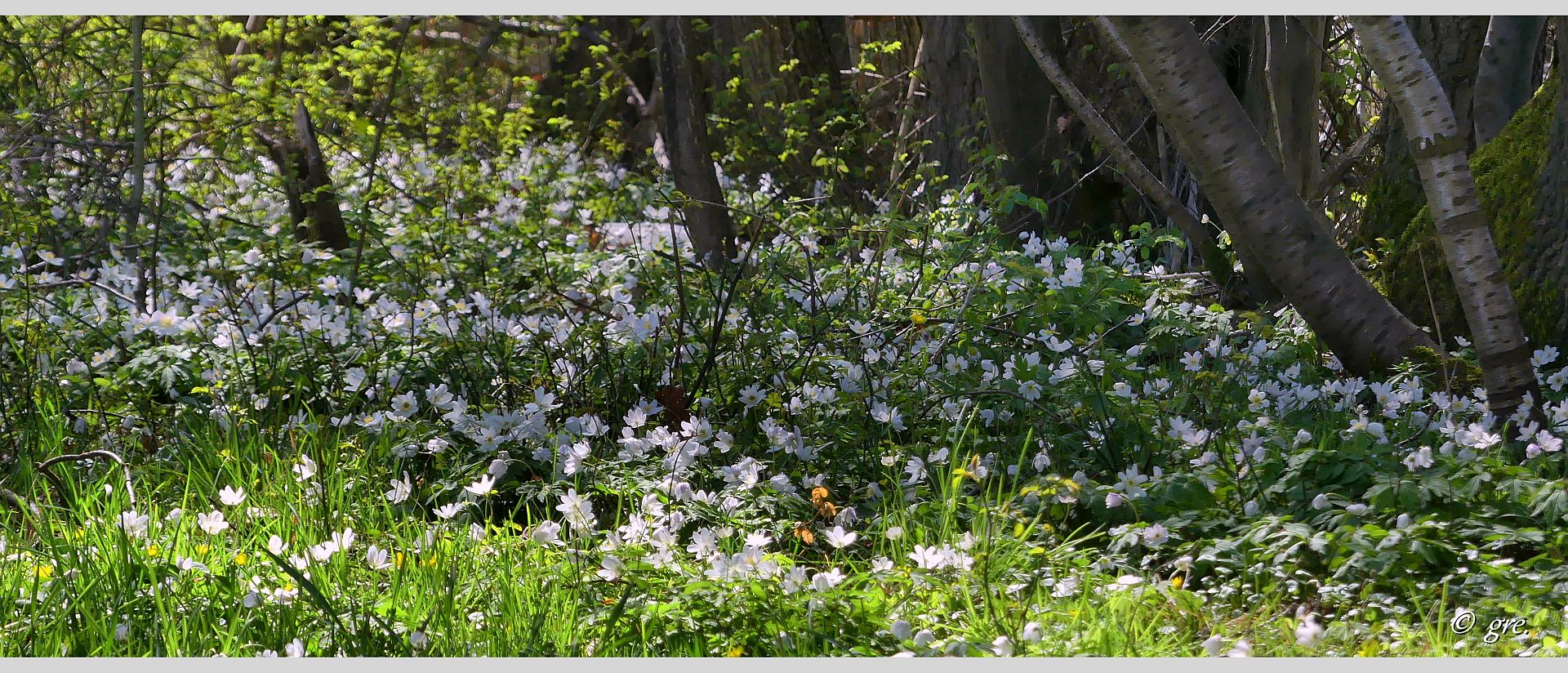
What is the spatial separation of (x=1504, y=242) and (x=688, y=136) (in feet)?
12.2

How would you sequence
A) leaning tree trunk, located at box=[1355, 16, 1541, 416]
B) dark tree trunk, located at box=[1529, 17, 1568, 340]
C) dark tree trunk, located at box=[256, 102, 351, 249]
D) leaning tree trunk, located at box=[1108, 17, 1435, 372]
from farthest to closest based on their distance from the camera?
1. dark tree trunk, located at box=[256, 102, 351, 249]
2. dark tree trunk, located at box=[1529, 17, 1568, 340]
3. leaning tree trunk, located at box=[1108, 17, 1435, 372]
4. leaning tree trunk, located at box=[1355, 16, 1541, 416]

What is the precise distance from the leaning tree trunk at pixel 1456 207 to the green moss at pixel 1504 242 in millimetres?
777

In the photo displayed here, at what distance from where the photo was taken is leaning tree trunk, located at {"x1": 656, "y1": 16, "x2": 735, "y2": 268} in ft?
21.2

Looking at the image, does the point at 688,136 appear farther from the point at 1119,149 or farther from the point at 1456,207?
the point at 1456,207

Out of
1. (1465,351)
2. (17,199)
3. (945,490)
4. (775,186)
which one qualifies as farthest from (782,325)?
(775,186)

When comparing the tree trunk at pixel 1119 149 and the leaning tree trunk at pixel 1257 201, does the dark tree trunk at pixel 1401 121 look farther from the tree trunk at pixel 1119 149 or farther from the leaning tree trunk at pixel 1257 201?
the leaning tree trunk at pixel 1257 201

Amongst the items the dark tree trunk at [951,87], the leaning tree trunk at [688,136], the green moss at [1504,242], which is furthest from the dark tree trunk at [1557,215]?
the leaning tree trunk at [688,136]

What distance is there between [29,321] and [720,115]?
17.4 ft

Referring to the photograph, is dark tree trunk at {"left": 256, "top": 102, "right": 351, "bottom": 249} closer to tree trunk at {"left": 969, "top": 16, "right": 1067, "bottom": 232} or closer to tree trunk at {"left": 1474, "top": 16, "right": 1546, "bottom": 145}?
tree trunk at {"left": 969, "top": 16, "right": 1067, "bottom": 232}

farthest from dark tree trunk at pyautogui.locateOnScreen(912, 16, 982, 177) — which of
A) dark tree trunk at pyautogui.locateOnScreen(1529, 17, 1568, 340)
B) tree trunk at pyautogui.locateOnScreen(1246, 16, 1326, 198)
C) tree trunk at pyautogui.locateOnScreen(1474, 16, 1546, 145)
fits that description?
dark tree trunk at pyautogui.locateOnScreen(1529, 17, 1568, 340)

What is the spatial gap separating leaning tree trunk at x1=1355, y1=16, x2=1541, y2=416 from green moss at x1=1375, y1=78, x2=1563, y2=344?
0.78 m

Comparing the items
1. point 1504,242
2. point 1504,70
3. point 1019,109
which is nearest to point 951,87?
point 1019,109

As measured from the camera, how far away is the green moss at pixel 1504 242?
4395mm

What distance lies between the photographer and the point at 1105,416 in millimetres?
3480
